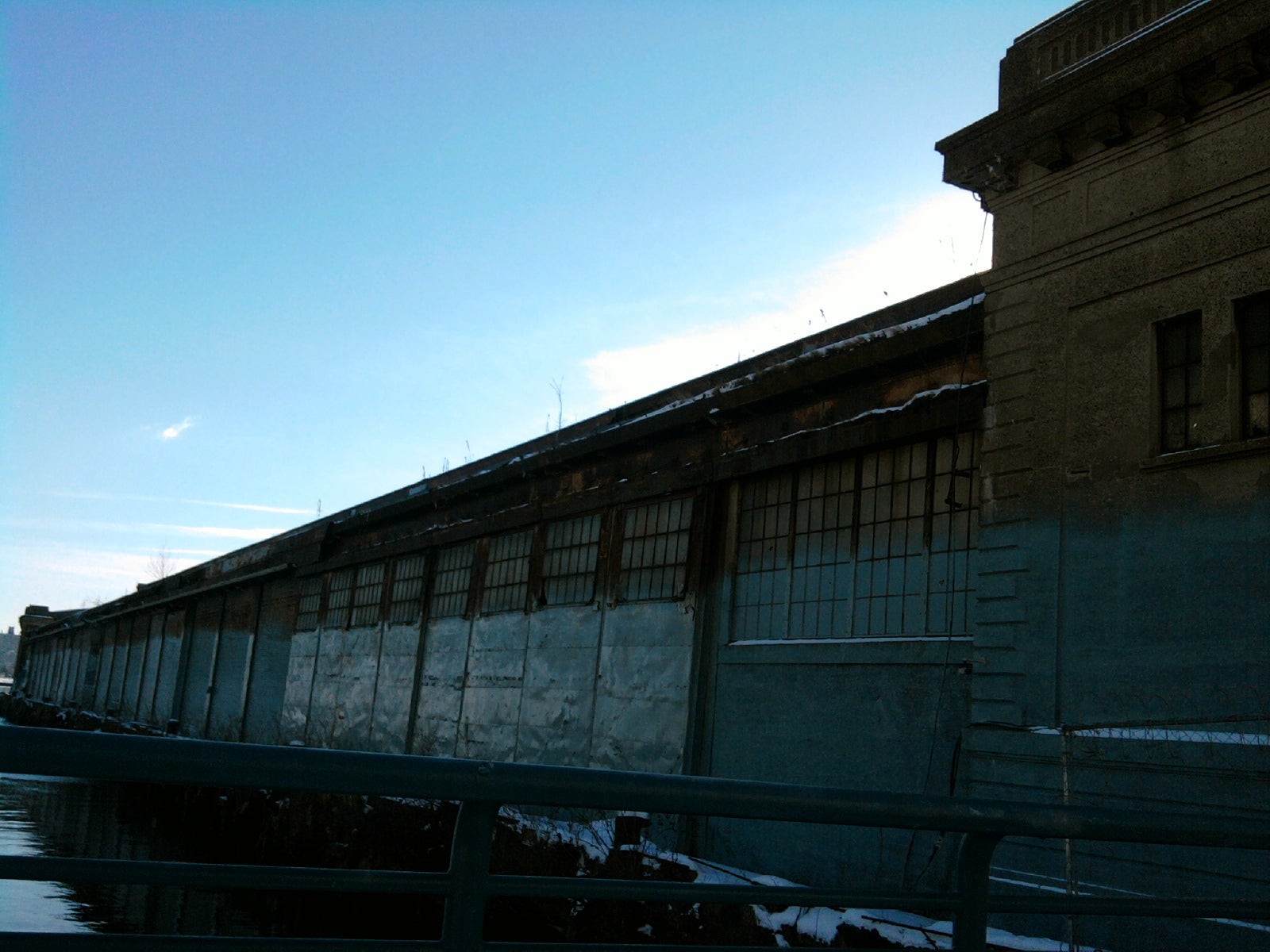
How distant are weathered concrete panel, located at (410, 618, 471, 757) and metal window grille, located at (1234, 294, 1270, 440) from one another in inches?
588

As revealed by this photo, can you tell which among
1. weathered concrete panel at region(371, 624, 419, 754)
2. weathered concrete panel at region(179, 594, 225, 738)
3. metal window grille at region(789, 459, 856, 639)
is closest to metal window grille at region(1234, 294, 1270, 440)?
metal window grille at region(789, 459, 856, 639)

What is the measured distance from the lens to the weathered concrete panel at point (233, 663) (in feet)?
115

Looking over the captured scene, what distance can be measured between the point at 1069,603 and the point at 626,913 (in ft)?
16.4

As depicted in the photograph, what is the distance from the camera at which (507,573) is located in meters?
20.7

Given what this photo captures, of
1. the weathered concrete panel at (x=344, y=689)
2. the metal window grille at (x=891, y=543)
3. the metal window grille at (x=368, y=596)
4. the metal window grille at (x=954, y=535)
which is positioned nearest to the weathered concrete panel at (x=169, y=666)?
the weathered concrete panel at (x=344, y=689)

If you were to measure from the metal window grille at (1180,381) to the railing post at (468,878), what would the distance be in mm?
8779

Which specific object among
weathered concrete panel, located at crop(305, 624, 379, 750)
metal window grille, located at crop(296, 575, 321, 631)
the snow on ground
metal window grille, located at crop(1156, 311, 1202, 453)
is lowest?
the snow on ground

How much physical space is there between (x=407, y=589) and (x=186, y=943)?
2305cm

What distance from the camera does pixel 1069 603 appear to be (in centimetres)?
1014

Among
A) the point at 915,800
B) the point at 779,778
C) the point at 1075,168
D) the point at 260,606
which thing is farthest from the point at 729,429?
the point at 260,606

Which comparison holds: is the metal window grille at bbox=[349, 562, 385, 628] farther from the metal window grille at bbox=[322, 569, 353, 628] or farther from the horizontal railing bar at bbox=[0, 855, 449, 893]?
the horizontal railing bar at bbox=[0, 855, 449, 893]

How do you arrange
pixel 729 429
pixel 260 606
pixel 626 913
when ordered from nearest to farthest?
pixel 626 913
pixel 729 429
pixel 260 606

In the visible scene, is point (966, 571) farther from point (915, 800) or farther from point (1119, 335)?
point (915, 800)

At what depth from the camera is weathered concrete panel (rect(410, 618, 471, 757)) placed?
21359 mm
